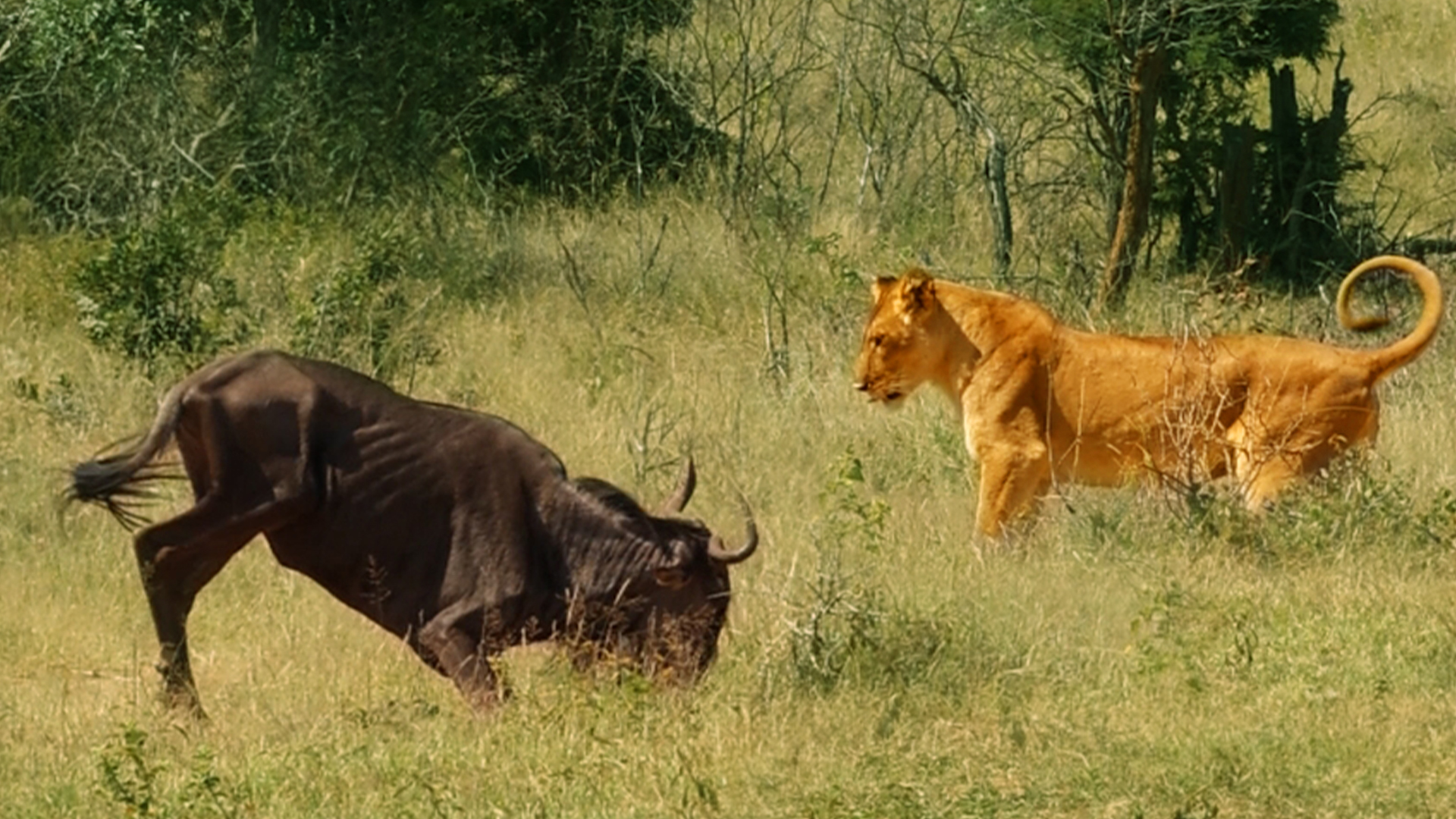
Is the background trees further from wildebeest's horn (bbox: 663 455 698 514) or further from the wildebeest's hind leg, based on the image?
the wildebeest's hind leg

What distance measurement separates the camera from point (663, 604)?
7953 millimetres

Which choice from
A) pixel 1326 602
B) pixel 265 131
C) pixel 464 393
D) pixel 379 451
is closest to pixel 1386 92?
pixel 265 131

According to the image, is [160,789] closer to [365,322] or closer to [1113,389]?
[1113,389]

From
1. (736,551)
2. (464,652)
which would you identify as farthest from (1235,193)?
(464,652)

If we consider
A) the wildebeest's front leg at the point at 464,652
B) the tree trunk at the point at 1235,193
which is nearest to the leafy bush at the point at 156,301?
the wildebeest's front leg at the point at 464,652

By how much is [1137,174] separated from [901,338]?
572cm

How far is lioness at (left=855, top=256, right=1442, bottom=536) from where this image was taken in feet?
33.1

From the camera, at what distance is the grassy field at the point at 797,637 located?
691 centimetres

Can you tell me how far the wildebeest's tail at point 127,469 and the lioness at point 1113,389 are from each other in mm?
3343

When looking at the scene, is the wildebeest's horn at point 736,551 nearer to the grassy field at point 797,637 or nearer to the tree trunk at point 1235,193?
the grassy field at point 797,637

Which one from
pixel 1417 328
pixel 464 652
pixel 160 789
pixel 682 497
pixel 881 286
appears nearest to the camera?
pixel 160 789

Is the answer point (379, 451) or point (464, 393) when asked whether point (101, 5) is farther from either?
point (379, 451)

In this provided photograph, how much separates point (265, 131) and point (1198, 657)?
33.9ft

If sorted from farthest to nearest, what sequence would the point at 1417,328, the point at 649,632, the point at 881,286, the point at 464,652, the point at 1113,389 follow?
the point at 881,286 → the point at 1113,389 → the point at 1417,328 → the point at 649,632 → the point at 464,652
